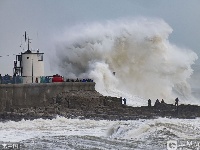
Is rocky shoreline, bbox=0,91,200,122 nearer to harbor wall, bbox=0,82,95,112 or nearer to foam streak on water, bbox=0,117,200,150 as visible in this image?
harbor wall, bbox=0,82,95,112

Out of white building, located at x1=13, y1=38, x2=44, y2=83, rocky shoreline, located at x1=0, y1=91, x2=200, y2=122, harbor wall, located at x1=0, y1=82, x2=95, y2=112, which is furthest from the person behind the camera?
white building, located at x1=13, y1=38, x2=44, y2=83

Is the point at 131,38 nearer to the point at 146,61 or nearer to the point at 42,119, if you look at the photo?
the point at 146,61

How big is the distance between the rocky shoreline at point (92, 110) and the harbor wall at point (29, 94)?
34 cm

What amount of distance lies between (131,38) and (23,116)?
22.5m

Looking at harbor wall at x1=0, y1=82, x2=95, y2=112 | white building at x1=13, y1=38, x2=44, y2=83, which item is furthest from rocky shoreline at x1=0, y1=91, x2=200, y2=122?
white building at x1=13, y1=38, x2=44, y2=83

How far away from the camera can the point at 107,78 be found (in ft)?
125

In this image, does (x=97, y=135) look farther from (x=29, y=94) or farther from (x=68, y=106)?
(x=29, y=94)

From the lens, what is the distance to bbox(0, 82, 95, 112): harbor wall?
78.4ft

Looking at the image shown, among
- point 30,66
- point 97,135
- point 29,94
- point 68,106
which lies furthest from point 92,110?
point 97,135

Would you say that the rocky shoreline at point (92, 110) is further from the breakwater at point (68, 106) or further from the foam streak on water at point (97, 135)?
the foam streak on water at point (97, 135)

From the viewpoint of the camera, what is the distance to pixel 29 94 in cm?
2466

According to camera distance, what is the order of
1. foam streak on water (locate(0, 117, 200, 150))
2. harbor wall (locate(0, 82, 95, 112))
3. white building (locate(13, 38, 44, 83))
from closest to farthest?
foam streak on water (locate(0, 117, 200, 150)) < harbor wall (locate(0, 82, 95, 112)) < white building (locate(13, 38, 44, 83))

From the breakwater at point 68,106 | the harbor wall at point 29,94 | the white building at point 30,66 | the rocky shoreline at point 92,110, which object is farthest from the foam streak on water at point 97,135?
the white building at point 30,66

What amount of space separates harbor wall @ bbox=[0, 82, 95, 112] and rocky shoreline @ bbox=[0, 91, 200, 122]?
0.34m
